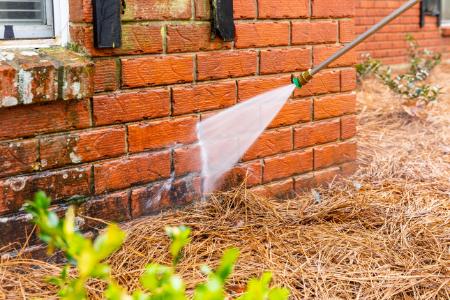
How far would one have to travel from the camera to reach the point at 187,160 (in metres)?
2.31

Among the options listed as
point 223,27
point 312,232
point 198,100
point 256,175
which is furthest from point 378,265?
point 223,27

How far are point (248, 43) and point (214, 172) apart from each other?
56 centimetres

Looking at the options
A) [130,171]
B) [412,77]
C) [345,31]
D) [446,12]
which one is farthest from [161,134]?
[446,12]

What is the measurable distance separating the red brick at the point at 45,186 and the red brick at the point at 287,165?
88 cm

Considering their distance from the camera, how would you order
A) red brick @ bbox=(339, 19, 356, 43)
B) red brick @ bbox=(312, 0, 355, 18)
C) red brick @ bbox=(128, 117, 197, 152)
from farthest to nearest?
red brick @ bbox=(339, 19, 356, 43) < red brick @ bbox=(312, 0, 355, 18) < red brick @ bbox=(128, 117, 197, 152)

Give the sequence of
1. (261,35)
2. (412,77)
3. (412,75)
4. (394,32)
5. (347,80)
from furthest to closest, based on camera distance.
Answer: (394,32) → (412,75) → (412,77) → (347,80) → (261,35)

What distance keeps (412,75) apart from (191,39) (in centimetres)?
370

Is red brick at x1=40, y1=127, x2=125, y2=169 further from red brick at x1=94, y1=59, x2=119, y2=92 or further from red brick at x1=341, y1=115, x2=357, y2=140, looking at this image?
red brick at x1=341, y1=115, x2=357, y2=140

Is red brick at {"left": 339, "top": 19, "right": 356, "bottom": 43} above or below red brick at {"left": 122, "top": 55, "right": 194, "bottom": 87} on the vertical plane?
above

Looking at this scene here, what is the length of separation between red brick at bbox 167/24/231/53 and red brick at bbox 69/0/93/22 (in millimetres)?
320

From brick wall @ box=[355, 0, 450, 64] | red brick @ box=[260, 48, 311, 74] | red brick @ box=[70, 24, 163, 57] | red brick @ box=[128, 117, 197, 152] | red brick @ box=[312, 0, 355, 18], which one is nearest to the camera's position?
red brick @ box=[70, 24, 163, 57]

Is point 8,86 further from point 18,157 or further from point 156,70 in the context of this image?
→ point 156,70

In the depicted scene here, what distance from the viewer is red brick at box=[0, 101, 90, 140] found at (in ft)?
5.96

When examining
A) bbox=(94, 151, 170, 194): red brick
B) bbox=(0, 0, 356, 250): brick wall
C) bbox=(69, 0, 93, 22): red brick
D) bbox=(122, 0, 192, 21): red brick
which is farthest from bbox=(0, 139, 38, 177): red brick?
bbox=(122, 0, 192, 21): red brick
